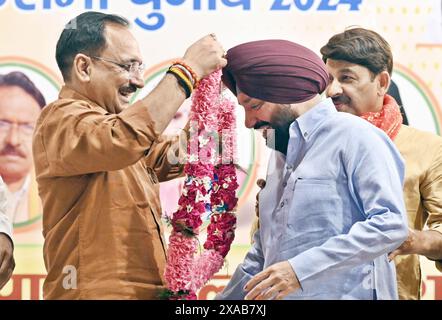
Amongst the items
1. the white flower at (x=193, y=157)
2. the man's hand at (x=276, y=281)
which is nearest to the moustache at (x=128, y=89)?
the white flower at (x=193, y=157)

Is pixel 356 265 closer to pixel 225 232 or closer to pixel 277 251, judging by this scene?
Answer: pixel 277 251

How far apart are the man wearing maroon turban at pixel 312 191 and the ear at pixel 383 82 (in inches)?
11.2

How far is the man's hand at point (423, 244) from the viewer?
3529 millimetres

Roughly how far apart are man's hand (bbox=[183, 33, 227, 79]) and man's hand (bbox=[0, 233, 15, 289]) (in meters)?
1.23

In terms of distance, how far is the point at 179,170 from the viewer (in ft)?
12.0

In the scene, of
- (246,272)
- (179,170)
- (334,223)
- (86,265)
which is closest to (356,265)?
(334,223)

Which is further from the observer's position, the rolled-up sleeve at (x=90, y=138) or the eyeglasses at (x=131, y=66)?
the eyeglasses at (x=131, y=66)

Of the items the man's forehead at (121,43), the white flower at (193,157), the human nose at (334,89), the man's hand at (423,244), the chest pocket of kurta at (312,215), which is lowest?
the man's hand at (423,244)

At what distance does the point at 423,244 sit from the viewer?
11.7 ft

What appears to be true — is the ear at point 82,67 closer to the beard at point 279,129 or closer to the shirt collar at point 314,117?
the beard at point 279,129

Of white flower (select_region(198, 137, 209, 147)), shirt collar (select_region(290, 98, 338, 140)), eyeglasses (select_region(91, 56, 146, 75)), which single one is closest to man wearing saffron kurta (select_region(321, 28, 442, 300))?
shirt collar (select_region(290, 98, 338, 140))

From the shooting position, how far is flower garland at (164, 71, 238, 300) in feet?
11.5

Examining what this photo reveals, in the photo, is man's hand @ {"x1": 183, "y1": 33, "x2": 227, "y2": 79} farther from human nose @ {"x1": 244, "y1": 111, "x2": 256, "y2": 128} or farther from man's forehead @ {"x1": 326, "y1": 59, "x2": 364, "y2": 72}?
man's forehead @ {"x1": 326, "y1": 59, "x2": 364, "y2": 72}

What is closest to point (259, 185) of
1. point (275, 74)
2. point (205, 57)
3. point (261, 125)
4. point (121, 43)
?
point (261, 125)
